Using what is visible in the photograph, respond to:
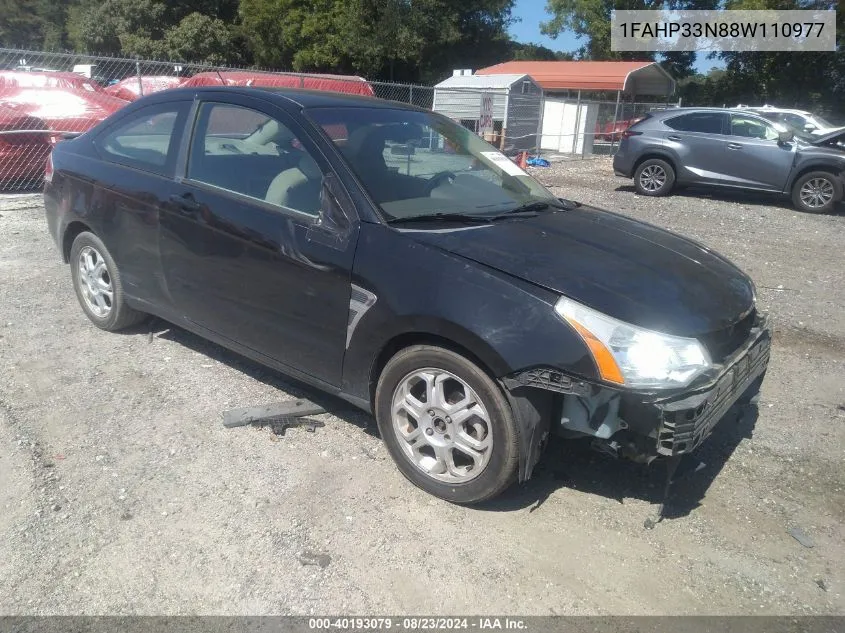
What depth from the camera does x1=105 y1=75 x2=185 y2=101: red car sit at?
16539mm

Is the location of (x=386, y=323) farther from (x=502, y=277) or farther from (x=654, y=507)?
(x=654, y=507)

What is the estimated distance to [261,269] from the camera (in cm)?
364

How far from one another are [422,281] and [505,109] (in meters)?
15.8

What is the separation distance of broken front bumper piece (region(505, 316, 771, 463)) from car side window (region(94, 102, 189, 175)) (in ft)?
8.63

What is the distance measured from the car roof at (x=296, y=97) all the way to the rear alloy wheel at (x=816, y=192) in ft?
32.5

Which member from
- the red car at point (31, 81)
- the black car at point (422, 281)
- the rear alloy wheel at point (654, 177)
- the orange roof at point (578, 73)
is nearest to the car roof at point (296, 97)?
the black car at point (422, 281)

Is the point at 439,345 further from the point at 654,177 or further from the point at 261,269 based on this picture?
the point at 654,177

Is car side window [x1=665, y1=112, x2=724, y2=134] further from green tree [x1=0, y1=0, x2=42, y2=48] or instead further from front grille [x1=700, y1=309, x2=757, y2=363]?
green tree [x1=0, y1=0, x2=42, y2=48]

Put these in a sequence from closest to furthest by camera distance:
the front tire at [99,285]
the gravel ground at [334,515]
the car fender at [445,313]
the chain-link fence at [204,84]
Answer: the gravel ground at [334,515]
the car fender at [445,313]
the front tire at [99,285]
the chain-link fence at [204,84]

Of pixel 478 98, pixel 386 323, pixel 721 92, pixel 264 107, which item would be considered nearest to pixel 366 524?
pixel 386 323

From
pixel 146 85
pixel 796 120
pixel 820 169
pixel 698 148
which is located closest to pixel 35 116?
pixel 146 85

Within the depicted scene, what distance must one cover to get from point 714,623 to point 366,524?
1.42 meters

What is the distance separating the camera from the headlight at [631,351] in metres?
2.78

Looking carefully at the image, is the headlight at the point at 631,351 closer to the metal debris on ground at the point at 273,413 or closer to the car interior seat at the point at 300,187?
the car interior seat at the point at 300,187
